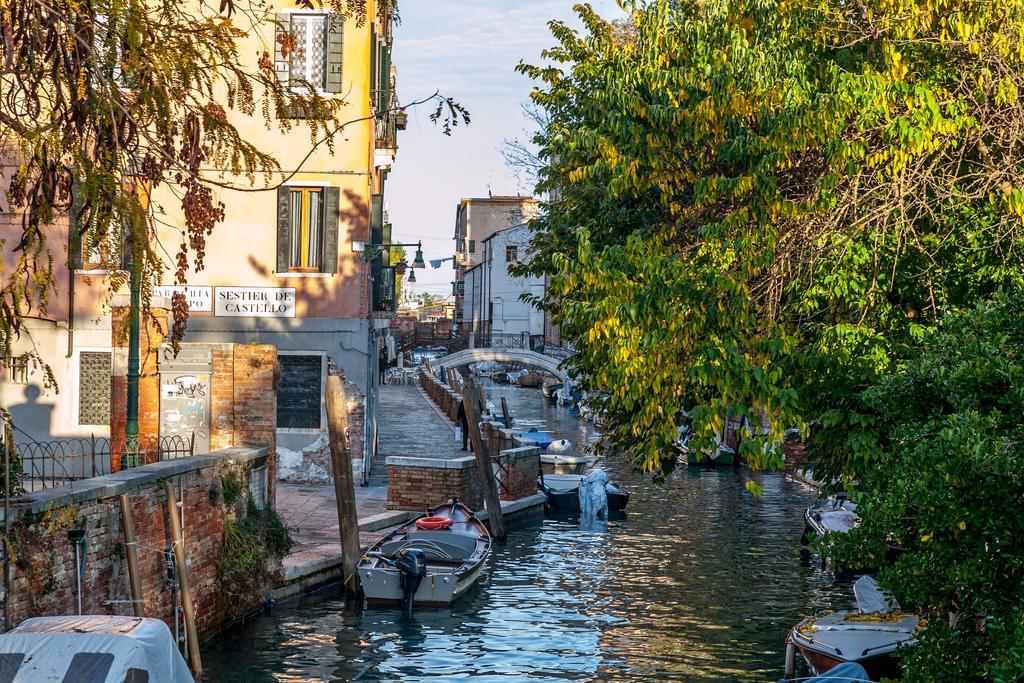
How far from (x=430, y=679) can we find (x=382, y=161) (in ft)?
55.9

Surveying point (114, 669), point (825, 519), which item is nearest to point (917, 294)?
point (114, 669)

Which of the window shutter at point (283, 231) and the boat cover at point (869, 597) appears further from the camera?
the window shutter at point (283, 231)

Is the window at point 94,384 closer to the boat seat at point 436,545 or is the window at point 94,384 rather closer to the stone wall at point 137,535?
the stone wall at point 137,535

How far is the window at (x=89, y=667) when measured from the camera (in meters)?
9.09

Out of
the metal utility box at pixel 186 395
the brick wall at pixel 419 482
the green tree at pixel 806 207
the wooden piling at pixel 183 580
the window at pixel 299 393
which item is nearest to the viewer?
the green tree at pixel 806 207

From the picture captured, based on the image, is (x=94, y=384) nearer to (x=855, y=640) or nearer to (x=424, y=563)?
(x=424, y=563)

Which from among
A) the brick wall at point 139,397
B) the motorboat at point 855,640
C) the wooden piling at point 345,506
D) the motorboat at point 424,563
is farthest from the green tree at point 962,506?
the brick wall at point 139,397

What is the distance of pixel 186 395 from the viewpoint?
22375 mm

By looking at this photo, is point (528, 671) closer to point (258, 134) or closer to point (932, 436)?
point (932, 436)

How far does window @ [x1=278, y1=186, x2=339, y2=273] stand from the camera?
2458 cm

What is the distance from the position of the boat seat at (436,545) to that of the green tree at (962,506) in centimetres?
1037

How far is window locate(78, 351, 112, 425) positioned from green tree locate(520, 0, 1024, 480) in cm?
1405

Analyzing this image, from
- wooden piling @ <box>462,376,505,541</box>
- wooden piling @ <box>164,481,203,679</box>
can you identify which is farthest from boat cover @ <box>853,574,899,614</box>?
wooden piling @ <box>462,376,505,541</box>

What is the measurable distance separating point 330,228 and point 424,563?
9280 millimetres
